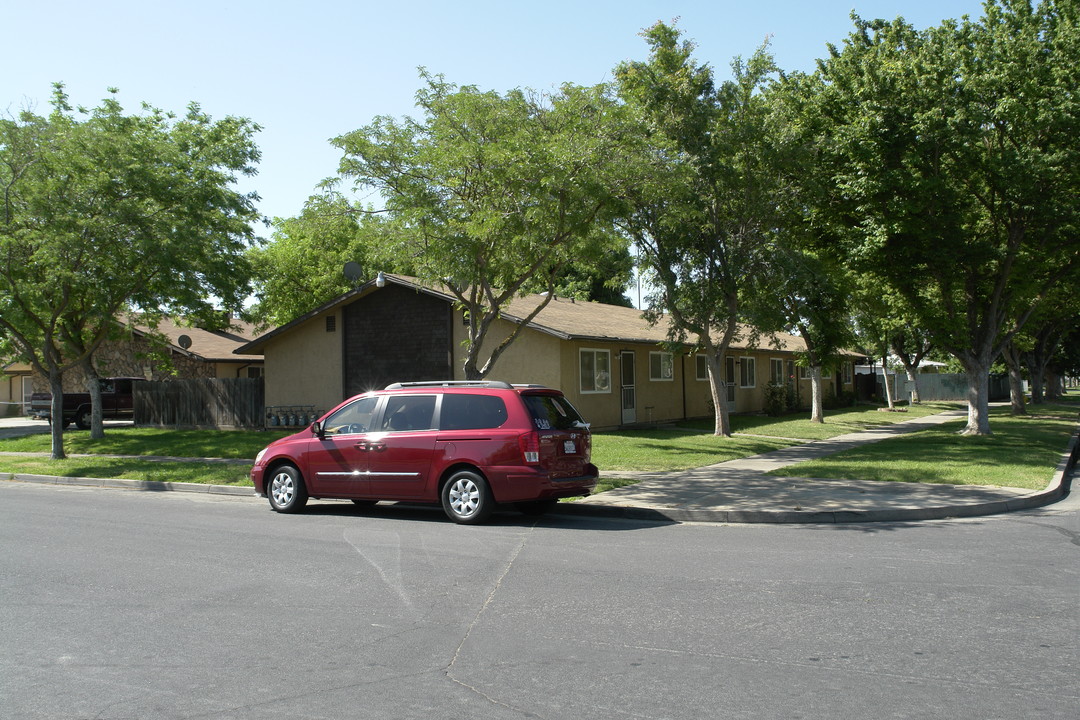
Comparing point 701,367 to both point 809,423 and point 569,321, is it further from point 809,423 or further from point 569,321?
point 569,321

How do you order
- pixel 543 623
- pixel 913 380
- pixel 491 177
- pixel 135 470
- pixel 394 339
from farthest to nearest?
pixel 913 380, pixel 394 339, pixel 135 470, pixel 491 177, pixel 543 623

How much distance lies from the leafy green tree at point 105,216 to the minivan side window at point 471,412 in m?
10.2

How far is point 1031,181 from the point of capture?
1966 cm

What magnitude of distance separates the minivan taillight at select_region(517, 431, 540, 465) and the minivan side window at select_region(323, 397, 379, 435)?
7.67 ft

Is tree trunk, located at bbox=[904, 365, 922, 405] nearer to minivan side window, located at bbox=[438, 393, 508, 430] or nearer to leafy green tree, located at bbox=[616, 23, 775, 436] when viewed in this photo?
leafy green tree, located at bbox=[616, 23, 775, 436]

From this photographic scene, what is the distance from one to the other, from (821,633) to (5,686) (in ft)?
16.6

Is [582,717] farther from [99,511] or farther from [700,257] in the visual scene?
[700,257]

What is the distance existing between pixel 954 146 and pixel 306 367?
65.5 ft

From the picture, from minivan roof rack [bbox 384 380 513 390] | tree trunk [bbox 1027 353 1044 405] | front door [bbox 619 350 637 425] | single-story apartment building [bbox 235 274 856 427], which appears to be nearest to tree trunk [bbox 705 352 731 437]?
single-story apartment building [bbox 235 274 856 427]

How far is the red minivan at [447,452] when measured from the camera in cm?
1060

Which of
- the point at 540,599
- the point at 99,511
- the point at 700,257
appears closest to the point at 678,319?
the point at 700,257

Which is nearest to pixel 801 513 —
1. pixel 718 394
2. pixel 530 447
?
pixel 530 447

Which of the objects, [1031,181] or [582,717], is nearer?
[582,717]

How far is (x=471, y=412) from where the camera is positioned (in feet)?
36.1
